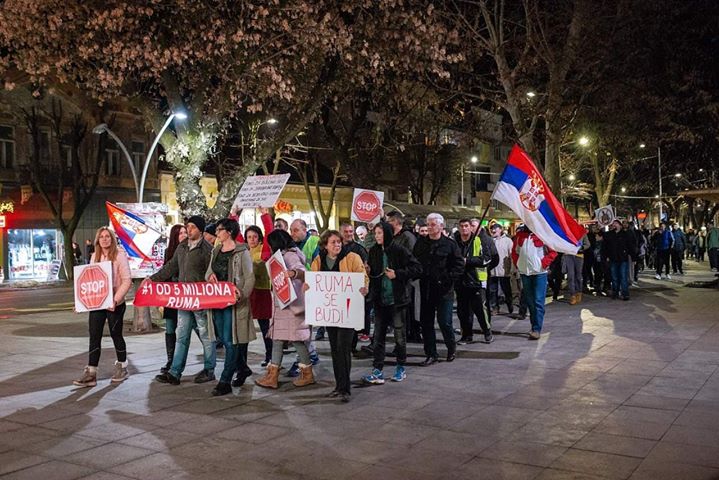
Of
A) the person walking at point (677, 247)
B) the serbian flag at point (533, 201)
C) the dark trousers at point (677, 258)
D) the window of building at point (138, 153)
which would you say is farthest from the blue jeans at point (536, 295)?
the window of building at point (138, 153)

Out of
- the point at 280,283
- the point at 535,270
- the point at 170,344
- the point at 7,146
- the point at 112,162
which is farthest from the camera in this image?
the point at 112,162

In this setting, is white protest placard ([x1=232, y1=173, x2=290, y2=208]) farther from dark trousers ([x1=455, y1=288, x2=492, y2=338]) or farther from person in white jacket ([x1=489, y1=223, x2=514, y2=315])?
person in white jacket ([x1=489, y1=223, x2=514, y2=315])

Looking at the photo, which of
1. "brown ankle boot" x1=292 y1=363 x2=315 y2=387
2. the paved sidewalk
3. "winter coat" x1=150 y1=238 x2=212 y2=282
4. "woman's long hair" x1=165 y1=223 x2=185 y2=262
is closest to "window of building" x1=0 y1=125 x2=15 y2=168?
the paved sidewalk

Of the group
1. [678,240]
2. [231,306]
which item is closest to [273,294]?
[231,306]

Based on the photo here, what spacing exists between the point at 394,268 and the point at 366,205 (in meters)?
7.80

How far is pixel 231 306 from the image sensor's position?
808 centimetres

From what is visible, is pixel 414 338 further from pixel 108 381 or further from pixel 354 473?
pixel 354 473

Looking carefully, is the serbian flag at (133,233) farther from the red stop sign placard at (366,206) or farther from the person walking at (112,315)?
the person walking at (112,315)

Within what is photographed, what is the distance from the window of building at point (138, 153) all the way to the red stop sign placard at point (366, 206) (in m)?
24.3

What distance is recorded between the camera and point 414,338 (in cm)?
1122

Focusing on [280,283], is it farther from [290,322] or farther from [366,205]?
[366,205]

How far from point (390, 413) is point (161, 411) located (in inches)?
90.2

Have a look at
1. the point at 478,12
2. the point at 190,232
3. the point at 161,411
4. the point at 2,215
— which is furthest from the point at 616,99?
the point at 2,215

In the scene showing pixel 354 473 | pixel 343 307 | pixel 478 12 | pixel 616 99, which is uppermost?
pixel 478 12
